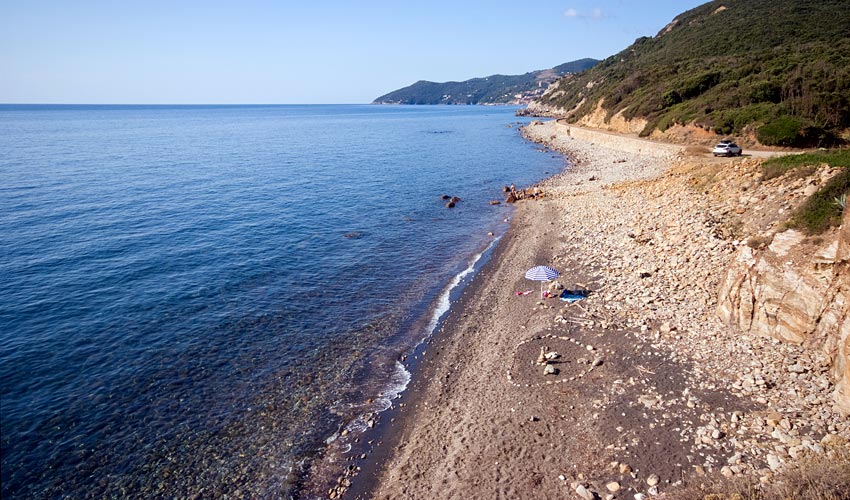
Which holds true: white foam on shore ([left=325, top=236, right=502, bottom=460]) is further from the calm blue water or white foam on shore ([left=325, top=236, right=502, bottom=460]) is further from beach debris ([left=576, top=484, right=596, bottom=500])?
beach debris ([left=576, top=484, right=596, bottom=500])

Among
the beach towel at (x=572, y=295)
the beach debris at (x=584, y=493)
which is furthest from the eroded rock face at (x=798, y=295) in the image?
the beach debris at (x=584, y=493)

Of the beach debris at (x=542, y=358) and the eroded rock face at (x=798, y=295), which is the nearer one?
the eroded rock face at (x=798, y=295)

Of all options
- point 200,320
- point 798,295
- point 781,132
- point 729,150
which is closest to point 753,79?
point 781,132

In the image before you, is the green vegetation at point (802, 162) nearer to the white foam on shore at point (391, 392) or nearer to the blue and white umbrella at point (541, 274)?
the blue and white umbrella at point (541, 274)

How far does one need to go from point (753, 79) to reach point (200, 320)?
6976 centimetres

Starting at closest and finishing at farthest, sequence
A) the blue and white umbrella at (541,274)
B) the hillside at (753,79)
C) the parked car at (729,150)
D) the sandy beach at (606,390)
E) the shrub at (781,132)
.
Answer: the sandy beach at (606,390)
the blue and white umbrella at (541,274)
the parked car at (729,150)
the shrub at (781,132)
the hillside at (753,79)

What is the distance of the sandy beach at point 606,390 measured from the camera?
12180 mm

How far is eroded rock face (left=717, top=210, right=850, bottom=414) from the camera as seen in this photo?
13.7 m

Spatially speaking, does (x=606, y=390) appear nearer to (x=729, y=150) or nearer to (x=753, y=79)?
(x=729, y=150)

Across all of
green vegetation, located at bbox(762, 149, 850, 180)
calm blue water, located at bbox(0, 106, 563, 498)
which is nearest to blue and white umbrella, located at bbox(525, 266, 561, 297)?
calm blue water, located at bbox(0, 106, 563, 498)

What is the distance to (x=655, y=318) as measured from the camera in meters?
19.0

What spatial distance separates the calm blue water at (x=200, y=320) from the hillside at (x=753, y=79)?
98.1 ft

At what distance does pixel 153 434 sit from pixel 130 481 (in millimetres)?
1918

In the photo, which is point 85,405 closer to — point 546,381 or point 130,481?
point 130,481
